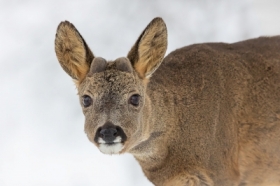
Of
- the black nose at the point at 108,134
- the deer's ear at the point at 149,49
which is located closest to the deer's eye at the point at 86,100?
the black nose at the point at 108,134

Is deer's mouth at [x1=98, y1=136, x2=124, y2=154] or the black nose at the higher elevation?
the black nose

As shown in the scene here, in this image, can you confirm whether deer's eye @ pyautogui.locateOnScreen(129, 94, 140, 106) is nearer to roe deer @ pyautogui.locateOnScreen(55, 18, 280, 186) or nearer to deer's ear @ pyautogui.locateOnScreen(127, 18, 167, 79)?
roe deer @ pyautogui.locateOnScreen(55, 18, 280, 186)

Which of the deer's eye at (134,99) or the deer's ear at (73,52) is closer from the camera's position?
the deer's eye at (134,99)

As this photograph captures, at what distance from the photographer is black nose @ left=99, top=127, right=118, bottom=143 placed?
17.5 feet

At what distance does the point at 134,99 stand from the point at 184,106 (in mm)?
743

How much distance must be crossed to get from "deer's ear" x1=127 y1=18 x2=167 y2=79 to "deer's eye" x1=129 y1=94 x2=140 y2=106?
328mm

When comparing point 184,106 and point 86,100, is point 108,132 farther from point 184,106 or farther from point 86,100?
point 184,106

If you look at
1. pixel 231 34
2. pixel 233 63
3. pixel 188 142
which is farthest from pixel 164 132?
pixel 231 34

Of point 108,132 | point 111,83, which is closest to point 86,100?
point 111,83

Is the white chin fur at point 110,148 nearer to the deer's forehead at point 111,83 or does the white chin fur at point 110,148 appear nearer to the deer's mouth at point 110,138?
the deer's mouth at point 110,138

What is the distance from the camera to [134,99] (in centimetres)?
575

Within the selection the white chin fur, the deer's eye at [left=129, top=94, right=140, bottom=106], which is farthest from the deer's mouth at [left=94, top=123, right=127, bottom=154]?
the deer's eye at [left=129, top=94, right=140, bottom=106]

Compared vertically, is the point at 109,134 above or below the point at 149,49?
below

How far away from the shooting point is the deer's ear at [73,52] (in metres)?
6.11
